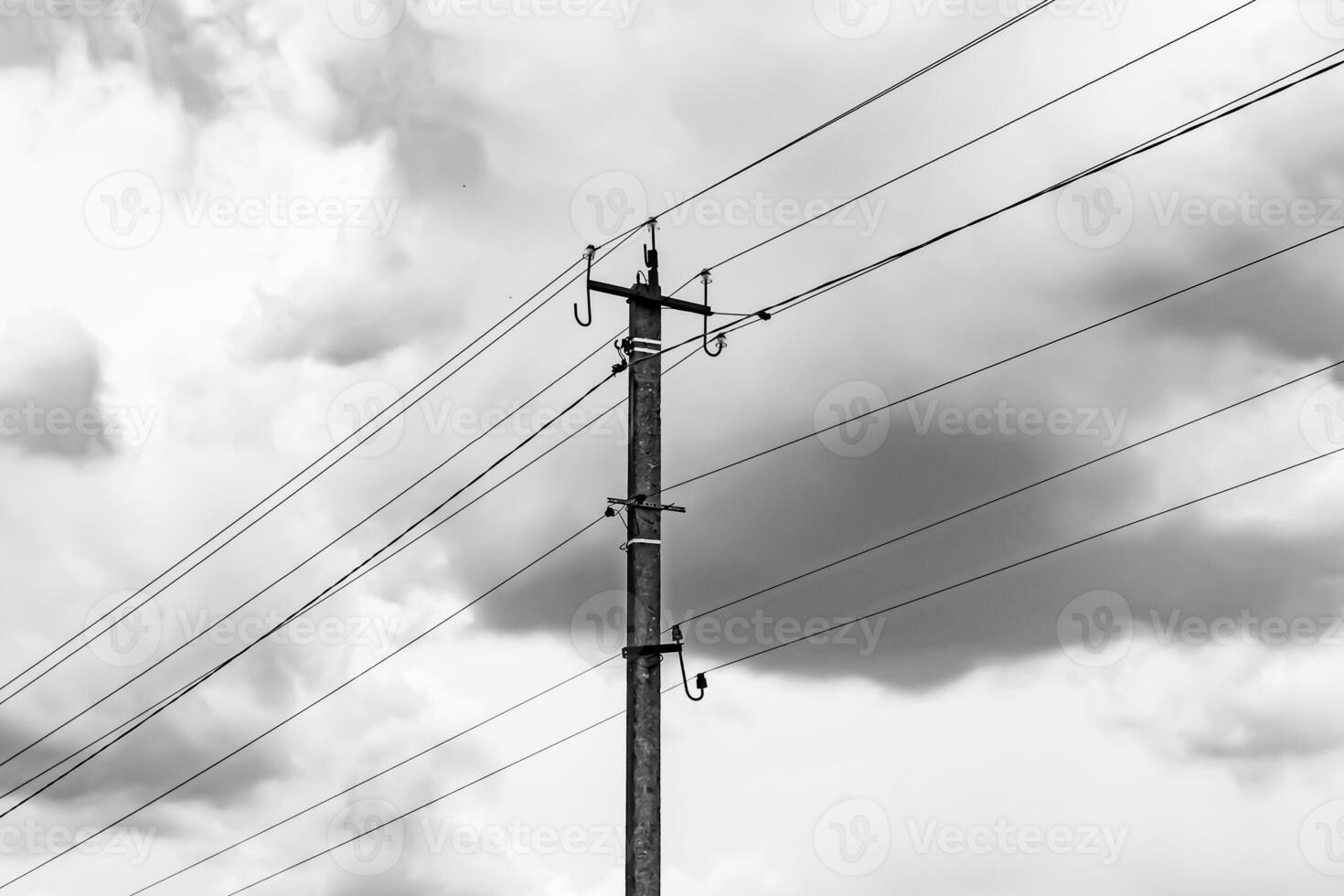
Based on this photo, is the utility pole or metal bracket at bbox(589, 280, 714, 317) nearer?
the utility pole

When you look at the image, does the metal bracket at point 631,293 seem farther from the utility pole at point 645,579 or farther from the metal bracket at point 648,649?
the metal bracket at point 648,649

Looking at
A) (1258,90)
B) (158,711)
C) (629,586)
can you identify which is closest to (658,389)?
(629,586)

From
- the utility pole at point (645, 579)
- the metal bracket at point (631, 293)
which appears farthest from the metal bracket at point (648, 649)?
the metal bracket at point (631, 293)

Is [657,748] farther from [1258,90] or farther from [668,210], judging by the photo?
[1258,90]

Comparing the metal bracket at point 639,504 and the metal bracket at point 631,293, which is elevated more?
the metal bracket at point 631,293

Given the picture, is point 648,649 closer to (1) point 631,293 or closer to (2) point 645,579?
(2) point 645,579

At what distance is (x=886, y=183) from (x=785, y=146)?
131 cm

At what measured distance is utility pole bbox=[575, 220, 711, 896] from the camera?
1313 cm

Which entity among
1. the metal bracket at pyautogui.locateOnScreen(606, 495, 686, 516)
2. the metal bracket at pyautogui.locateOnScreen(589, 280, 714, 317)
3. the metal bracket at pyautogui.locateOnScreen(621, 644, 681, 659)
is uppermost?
the metal bracket at pyautogui.locateOnScreen(589, 280, 714, 317)

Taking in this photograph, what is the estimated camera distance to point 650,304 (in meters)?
15.1

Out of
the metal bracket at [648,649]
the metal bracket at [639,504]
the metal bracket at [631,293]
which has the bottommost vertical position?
the metal bracket at [648,649]

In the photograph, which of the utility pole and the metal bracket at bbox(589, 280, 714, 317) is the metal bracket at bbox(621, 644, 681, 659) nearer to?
the utility pole

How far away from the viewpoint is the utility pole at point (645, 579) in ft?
43.1

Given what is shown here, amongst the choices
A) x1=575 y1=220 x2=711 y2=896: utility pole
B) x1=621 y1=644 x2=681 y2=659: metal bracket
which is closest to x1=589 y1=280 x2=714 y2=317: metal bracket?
A: x1=575 y1=220 x2=711 y2=896: utility pole
